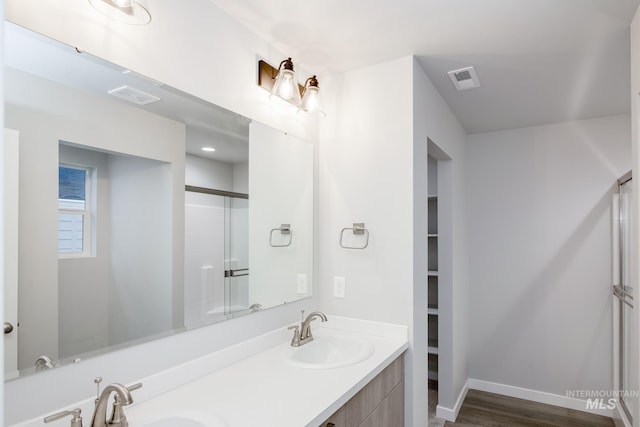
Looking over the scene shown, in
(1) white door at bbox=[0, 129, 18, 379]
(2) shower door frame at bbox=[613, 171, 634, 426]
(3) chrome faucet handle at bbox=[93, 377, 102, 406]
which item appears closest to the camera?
(1) white door at bbox=[0, 129, 18, 379]

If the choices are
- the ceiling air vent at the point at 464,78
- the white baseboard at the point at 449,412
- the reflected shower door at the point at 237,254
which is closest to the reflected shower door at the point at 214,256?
the reflected shower door at the point at 237,254

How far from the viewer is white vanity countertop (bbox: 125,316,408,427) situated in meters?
1.20

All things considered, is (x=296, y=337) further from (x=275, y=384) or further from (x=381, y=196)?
(x=381, y=196)

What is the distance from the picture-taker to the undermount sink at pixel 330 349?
1873mm

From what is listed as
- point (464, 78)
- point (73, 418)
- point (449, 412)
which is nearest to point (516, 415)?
point (449, 412)

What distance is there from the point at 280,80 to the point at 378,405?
5.31 feet

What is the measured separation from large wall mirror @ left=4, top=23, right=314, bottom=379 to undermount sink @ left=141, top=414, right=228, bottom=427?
28 cm

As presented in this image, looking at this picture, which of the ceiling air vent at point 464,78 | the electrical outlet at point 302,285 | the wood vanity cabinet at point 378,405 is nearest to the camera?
the wood vanity cabinet at point 378,405

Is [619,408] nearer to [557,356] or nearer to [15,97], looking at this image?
[557,356]

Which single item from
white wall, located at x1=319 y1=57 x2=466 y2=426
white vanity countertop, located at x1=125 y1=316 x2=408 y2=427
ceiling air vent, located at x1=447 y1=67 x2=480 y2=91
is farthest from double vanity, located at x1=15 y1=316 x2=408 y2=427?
ceiling air vent, located at x1=447 y1=67 x2=480 y2=91

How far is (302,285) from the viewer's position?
2199mm

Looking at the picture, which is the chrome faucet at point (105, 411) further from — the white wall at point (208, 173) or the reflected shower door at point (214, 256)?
the white wall at point (208, 173)

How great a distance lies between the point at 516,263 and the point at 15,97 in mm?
3672

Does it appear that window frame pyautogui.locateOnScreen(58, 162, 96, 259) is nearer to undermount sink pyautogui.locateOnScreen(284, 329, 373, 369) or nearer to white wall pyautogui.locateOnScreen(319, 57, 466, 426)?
undermount sink pyautogui.locateOnScreen(284, 329, 373, 369)
